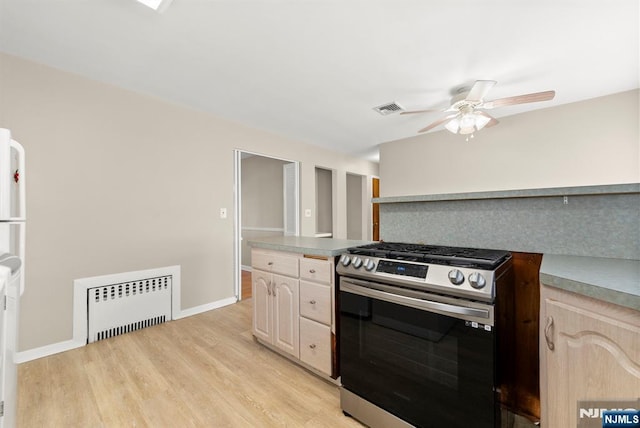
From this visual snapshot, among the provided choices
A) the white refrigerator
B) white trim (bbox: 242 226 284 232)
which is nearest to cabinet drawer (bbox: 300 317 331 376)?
the white refrigerator

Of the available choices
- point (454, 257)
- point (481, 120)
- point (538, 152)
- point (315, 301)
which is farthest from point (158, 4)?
point (538, 152)

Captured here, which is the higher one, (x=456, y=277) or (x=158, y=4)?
(x=158, y=4)

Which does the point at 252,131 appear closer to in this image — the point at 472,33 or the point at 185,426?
the point at 472,33

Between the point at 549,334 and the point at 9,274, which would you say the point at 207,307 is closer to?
the point at 9,274

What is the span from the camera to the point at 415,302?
4.01 feet

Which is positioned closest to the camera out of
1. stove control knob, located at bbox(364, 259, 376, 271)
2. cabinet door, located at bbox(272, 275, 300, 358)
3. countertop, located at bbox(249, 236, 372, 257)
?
stove control knob, located at bbox(364, 259, 376, 271)

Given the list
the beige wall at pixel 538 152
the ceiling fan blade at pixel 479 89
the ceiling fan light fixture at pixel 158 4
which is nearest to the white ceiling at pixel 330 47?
the ceiling fan light fixture at pixel 158 4

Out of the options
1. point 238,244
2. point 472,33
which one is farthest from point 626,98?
point 238,244

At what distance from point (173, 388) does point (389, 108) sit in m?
3.54

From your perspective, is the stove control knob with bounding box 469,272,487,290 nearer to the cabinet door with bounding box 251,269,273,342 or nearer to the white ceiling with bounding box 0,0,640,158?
the cabinet door with bounding box 251,269,273,342

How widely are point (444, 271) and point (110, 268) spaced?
2.92m

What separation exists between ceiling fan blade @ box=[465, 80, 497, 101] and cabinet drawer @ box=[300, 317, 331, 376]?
8.07 feet

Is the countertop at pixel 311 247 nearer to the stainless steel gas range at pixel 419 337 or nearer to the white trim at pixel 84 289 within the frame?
the stainless steel gas range at pixel 419 337

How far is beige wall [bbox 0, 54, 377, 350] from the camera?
7.00 feet
